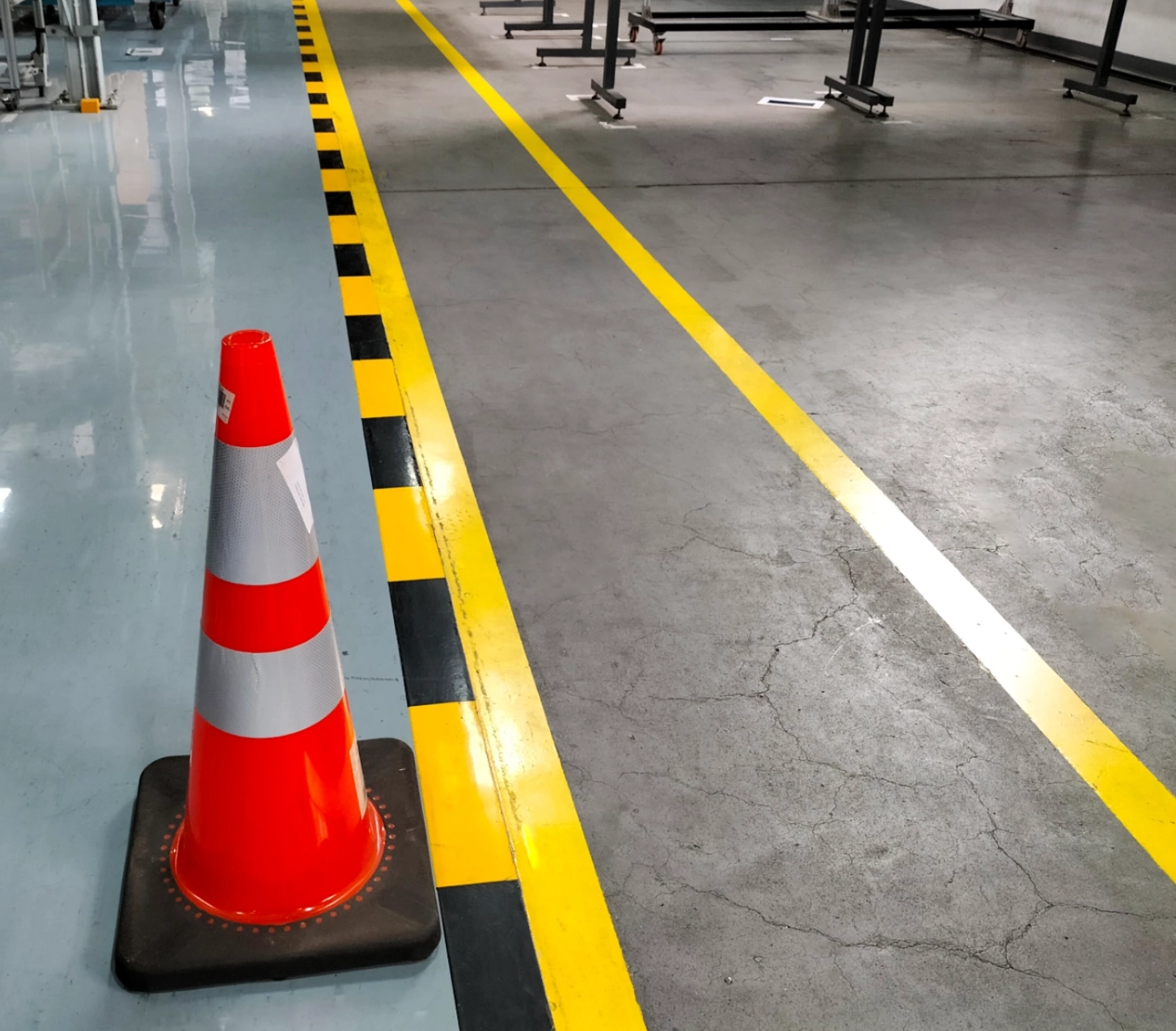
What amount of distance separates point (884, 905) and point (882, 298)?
3566 mm

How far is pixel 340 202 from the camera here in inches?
240

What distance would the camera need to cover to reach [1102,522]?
3.38m

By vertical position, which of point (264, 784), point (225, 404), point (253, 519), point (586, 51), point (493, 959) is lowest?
point (493, 959)

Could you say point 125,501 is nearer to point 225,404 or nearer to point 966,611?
point 225,404

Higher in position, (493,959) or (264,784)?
(264,784)

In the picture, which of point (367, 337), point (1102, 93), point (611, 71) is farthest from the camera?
point (1102, 93)

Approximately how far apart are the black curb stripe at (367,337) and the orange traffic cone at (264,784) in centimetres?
247

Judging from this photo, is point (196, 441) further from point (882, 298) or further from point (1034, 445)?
point (882, 298)

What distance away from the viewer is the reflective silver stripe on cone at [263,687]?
5.93 ft

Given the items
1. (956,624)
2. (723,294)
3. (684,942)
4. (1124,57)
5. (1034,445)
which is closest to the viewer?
(684,942)

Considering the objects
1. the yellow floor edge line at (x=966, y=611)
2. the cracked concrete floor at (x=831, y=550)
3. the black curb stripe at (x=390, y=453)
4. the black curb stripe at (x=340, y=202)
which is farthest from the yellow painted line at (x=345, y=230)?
the black curb stripe at (x=390, y=453)

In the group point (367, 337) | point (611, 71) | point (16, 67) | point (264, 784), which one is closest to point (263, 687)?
point (264, 784)

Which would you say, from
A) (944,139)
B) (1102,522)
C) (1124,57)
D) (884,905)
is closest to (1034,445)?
(1102,522)

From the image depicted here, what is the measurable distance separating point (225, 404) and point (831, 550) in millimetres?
1928
